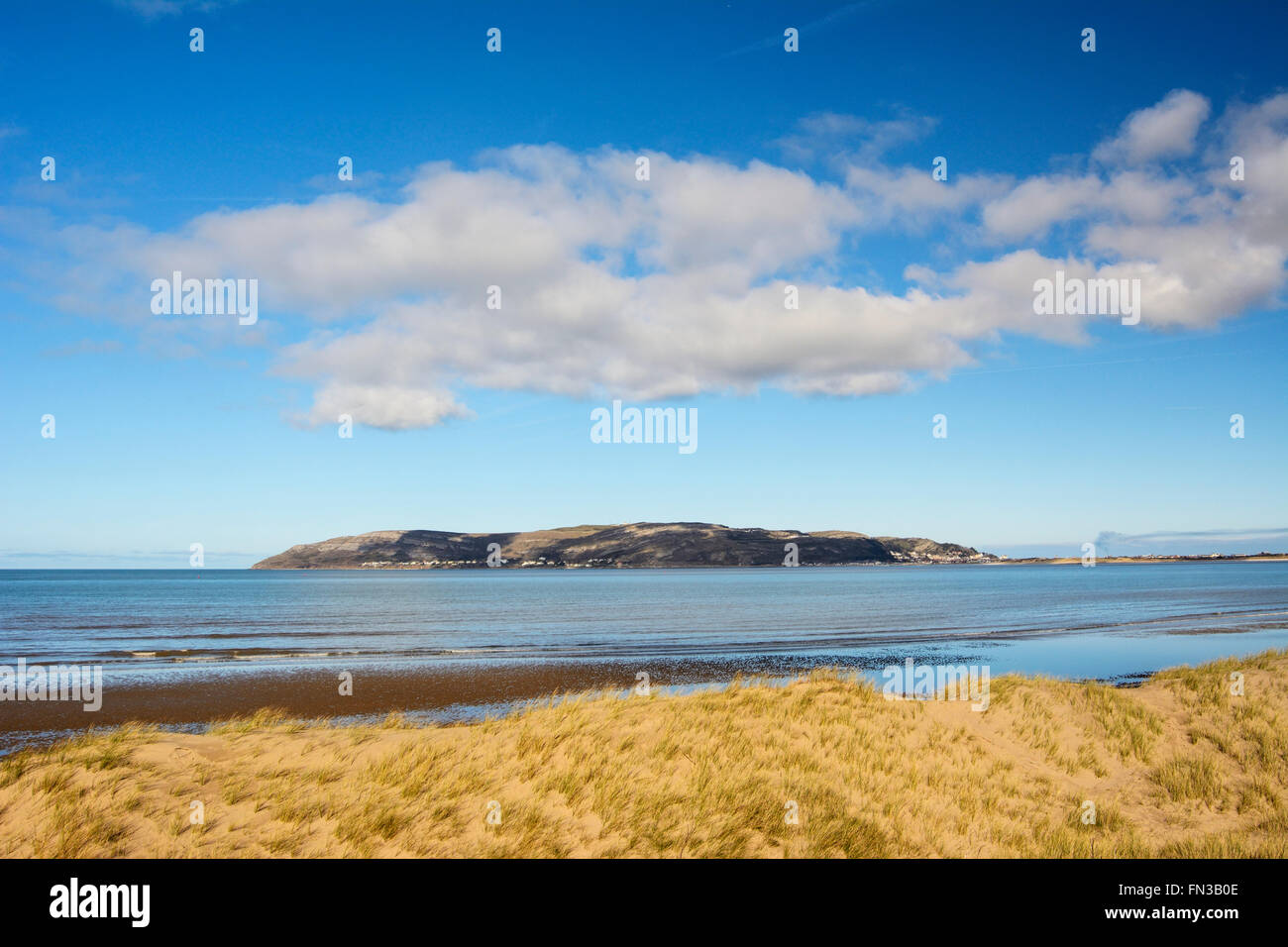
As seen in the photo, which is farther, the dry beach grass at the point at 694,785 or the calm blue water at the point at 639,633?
the calm blue water at the point at 639,633

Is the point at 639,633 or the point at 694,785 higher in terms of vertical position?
the point at 694,785

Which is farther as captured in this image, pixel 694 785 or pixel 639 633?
pixel 639 633

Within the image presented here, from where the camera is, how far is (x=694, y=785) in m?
12.7

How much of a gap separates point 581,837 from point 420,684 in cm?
1876

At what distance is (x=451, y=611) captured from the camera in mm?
70125

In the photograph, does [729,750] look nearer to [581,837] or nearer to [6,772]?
[581,837]

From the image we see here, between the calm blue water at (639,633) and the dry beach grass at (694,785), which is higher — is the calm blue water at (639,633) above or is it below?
below

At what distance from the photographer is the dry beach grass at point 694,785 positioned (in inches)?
402

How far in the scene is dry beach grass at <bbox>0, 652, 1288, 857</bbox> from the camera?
10219 mm
